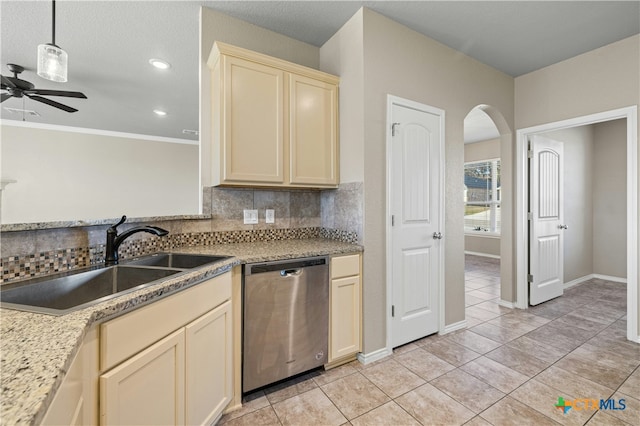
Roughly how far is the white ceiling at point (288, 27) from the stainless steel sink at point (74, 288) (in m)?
2.03

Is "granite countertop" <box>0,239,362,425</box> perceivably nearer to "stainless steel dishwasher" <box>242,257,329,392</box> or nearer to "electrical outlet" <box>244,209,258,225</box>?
"stainless steel dishwasher" <box>242,257,329,392</box>

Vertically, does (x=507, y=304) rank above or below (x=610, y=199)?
below

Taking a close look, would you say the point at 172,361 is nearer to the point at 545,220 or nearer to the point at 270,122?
the point at 270,122

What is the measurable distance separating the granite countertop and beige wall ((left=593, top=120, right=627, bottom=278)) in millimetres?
5940

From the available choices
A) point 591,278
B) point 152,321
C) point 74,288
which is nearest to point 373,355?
point 152,321

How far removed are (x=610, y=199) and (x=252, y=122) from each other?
554 centimetres

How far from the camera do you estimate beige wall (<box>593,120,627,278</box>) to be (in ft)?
13.9

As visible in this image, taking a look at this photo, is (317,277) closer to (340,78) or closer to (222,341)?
(222,341)

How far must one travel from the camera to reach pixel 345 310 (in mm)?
2092

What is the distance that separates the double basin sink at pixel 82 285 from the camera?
1133mm

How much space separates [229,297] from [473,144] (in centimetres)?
687

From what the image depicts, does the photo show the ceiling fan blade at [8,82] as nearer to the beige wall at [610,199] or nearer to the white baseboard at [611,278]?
the beige wall at [610,199]

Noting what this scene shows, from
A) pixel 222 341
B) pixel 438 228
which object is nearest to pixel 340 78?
pixel 438 228

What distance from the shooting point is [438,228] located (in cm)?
258
